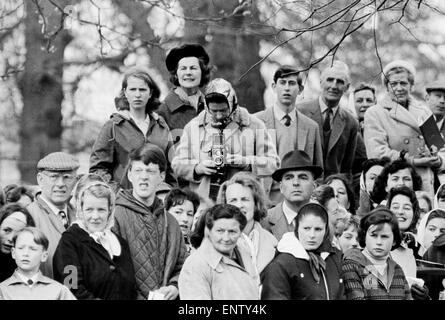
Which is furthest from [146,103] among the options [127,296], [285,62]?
[285,62]

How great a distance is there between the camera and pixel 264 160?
12.2 meters

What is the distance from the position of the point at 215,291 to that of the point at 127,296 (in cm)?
63

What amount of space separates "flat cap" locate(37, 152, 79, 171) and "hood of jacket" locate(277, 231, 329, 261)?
6.03 feet

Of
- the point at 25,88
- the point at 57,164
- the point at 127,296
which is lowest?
the point at 127,296

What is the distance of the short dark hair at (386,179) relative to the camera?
12930 mm

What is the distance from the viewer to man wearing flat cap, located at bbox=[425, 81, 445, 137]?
13883mm

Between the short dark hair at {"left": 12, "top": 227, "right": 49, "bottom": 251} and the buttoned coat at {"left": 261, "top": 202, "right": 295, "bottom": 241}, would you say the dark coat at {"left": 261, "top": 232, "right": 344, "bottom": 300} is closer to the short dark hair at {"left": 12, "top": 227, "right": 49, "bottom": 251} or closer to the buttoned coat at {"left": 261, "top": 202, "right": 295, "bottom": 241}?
the buttoned coat at {"left": 261, "top": 202, "right": 295, "bottom": 241}

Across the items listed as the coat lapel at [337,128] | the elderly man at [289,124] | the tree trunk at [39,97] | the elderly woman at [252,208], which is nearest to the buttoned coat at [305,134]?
the elderly man at [289,124]

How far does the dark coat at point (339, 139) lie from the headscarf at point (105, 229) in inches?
133

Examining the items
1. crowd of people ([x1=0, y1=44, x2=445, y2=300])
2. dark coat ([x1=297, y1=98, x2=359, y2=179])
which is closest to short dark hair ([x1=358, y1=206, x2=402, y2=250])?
crowd of people ([x1=0, y1=44, x2=445, y2=300])

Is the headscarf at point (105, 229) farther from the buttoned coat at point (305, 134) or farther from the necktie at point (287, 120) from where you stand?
the necktie at point (287, 120)

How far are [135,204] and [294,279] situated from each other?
1.36 meters

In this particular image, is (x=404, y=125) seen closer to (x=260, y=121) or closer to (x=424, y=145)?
(x=424, y=145)

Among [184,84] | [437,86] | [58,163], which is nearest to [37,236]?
[58,163]
